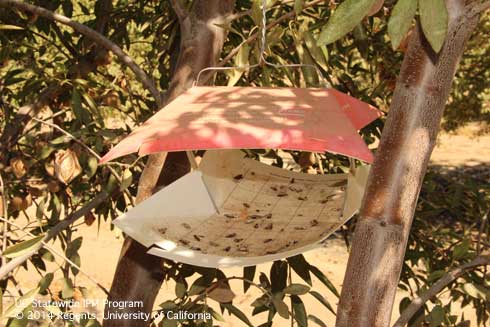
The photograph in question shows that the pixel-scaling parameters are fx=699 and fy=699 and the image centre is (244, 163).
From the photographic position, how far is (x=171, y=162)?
6.66 ft

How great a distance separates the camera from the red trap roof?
1246 mm

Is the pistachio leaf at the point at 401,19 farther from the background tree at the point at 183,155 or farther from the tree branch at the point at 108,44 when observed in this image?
the tree branch at the point at 108,44

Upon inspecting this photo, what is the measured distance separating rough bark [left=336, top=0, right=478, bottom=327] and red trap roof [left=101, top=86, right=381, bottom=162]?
0.09m

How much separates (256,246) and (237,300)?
3.89m

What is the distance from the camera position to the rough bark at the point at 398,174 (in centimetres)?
131

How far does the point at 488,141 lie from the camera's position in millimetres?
11227

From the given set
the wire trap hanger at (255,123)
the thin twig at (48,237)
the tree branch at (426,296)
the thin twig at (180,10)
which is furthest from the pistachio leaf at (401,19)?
the thin twig at (180,10)

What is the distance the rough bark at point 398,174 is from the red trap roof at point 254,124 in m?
0.09

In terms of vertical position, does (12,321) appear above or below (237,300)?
above

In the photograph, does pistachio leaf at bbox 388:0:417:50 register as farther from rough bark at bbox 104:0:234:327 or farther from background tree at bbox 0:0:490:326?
rough bark at bbox 104:0:234:327

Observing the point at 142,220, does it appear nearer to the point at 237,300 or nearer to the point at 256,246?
the point at 256,246

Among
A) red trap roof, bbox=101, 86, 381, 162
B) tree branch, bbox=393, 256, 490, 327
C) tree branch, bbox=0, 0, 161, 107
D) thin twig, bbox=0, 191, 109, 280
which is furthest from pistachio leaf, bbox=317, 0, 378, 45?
tree branch, bbox=0, 0, 161, 107

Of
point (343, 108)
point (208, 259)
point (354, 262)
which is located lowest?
point (208, 259)

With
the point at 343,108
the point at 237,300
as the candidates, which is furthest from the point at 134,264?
the point at 237,300
